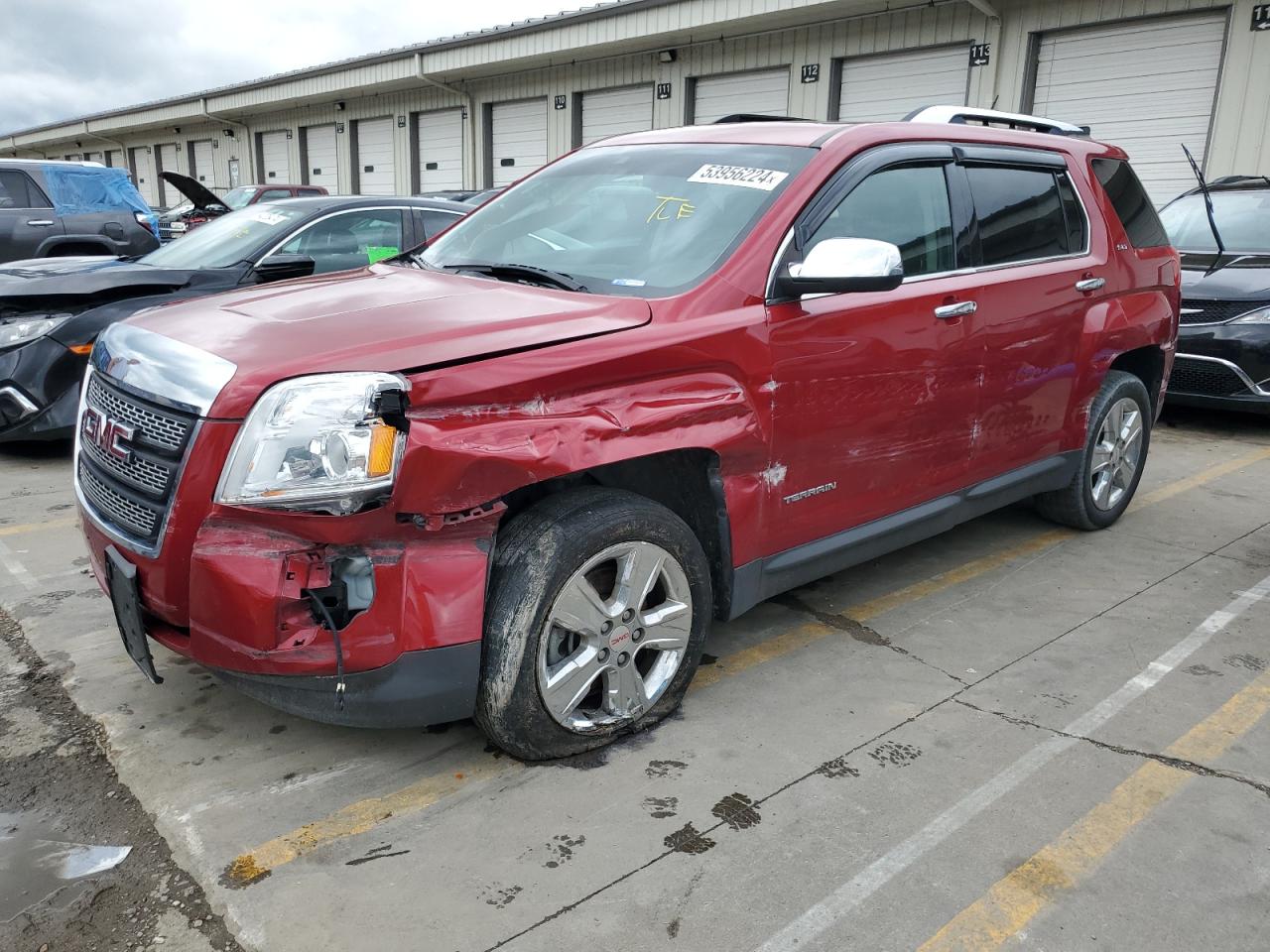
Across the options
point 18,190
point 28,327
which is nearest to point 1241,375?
point 28,327

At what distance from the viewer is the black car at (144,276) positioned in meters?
5.69

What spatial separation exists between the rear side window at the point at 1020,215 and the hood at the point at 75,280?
185 inches

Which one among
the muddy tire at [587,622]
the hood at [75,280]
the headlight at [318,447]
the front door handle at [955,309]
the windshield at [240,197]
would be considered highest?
the windshield at [240,197]

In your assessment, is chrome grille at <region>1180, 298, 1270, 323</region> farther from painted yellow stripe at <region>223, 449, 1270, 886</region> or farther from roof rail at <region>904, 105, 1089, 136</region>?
roof rail at <region>904, 105, 1089, 136</region>

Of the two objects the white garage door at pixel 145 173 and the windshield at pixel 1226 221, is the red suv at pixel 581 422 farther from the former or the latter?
the white garage door at pixel 145 173

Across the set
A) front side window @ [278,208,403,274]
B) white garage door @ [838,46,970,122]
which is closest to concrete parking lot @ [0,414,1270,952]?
front side window @ [278,208,403,274]

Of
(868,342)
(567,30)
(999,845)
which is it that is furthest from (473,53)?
(999,845)

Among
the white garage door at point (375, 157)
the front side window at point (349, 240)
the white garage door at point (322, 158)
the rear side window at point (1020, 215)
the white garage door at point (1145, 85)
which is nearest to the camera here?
the rear side window at point (1020, 215)

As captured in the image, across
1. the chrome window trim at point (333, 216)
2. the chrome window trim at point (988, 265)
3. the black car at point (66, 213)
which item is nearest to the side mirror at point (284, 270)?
the chrome window trim at point (333, 216)

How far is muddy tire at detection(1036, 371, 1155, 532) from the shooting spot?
15.2ft

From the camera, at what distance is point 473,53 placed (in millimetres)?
19125

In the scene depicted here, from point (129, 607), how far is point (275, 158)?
29458mm

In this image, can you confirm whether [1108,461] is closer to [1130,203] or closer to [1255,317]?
[1130,203]

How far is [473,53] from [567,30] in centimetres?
295
